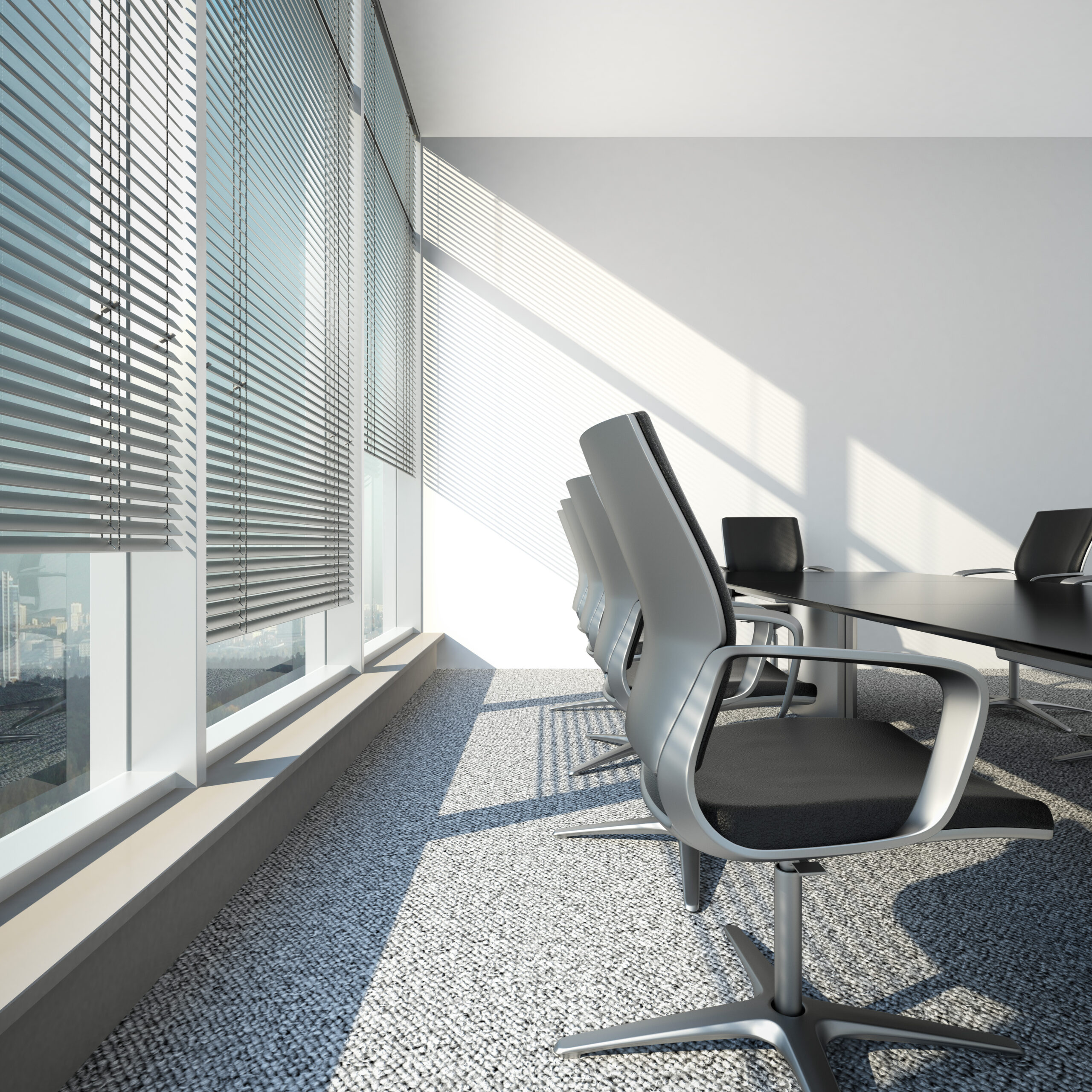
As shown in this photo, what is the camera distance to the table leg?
113 inches

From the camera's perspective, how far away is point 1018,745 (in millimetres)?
3205

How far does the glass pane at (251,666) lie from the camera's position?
2357 mm

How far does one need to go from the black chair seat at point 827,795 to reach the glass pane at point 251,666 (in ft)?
4.68

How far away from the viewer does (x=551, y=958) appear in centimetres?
157

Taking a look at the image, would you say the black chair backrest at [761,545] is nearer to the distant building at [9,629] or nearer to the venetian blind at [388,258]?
the venetian blind at [388,258]

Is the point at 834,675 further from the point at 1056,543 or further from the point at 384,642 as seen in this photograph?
the point at 384,642

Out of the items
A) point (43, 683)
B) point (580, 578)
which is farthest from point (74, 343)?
point (580, 578)

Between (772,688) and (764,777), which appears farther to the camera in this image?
(772,688)

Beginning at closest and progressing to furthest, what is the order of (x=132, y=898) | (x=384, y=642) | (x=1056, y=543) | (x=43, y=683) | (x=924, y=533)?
(x=132, y=898) < (x=43, y=683) < (x=1056, y=543) < (x=384, y=642) < (x=924, y=533)

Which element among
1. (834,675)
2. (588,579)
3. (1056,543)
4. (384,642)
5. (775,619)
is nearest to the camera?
(775,619)

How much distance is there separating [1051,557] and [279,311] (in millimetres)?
3686

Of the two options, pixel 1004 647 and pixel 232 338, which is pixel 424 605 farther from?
pixel 1004 647

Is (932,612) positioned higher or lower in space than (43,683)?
higher

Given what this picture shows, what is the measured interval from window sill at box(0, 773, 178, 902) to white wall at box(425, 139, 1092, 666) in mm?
3785
